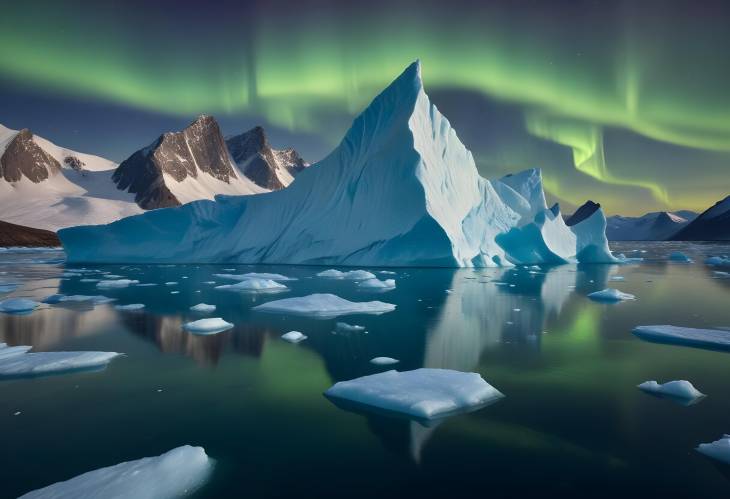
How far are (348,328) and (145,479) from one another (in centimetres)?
500

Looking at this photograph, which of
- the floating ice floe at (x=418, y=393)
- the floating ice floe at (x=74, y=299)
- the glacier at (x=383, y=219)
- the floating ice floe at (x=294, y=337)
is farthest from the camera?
the glacier at (x=383, y=219)

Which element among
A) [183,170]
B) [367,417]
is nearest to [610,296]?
[367,417]

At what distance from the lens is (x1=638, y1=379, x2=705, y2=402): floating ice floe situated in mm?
4414

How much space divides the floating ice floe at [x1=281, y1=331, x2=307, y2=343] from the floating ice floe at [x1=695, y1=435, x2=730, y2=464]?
491 cm

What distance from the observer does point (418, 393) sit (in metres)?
4.20

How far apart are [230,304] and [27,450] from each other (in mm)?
7562

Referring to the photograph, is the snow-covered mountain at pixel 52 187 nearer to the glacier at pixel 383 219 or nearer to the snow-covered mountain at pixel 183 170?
the snow-covered mountain at pixel 183 170

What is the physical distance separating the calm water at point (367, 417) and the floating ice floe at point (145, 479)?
0.14 meters

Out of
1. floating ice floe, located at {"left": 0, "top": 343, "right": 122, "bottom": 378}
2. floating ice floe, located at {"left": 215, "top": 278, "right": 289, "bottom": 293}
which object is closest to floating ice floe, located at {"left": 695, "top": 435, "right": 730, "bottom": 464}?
floating ice floe, located at {"left": 0, "top": 343, "right": 122, "bottom": 378}

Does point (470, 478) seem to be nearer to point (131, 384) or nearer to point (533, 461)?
point (533, 461)

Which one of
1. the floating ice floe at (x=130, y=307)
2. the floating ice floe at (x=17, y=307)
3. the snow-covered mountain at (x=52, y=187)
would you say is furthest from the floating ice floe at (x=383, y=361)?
the snow-covered mountain at (x=52, y=187)

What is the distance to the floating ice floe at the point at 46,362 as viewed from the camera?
16.9 ft

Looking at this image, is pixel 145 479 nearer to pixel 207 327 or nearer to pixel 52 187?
pixel 207 327

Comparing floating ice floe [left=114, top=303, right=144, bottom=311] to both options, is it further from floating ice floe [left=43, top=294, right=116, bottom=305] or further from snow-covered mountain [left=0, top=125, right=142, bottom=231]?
snow-covered mountain [left=0, top=125, right=142, bottom=231]
